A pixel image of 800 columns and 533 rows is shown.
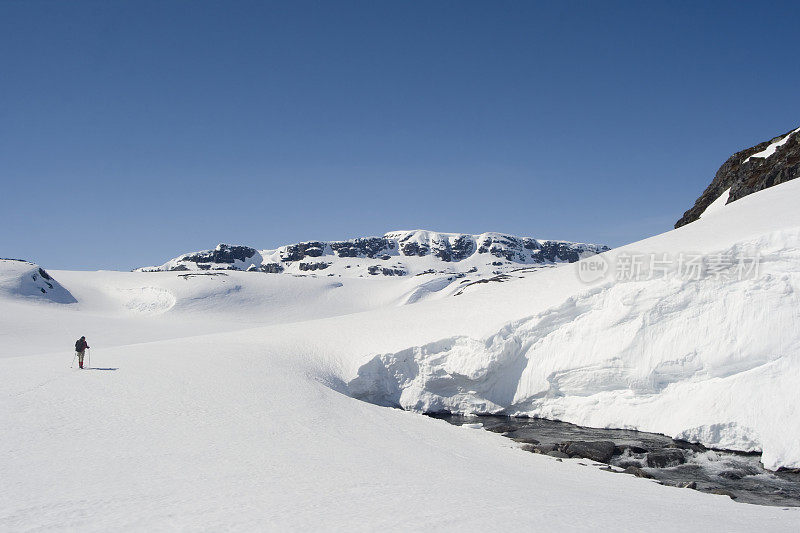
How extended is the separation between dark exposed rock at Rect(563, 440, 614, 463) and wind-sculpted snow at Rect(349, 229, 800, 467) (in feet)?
10.1

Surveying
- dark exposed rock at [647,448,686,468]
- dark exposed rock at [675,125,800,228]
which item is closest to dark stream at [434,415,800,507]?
dark exposed rock at [647,448,686,468]

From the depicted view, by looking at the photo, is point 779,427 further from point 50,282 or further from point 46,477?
point 50,282

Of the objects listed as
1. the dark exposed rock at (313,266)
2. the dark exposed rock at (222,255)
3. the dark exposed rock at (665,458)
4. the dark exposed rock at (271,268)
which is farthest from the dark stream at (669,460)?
the dark exposed rock at (222,255)

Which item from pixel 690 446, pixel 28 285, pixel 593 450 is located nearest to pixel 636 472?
pixel 593 450

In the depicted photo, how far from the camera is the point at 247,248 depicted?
199m

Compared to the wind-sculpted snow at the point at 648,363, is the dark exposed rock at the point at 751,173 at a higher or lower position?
higher

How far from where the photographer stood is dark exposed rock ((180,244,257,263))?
18488cm

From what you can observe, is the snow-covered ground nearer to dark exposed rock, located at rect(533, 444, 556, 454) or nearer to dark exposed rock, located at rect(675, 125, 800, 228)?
dark exposed rock, located at rect(533, 444, 556, 454)

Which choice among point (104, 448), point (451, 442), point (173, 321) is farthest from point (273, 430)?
point (173, 321)

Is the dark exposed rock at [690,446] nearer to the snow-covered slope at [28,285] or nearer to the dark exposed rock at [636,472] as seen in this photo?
the dark exposed rock at [636,472]

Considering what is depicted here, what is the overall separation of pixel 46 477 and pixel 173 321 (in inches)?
2127

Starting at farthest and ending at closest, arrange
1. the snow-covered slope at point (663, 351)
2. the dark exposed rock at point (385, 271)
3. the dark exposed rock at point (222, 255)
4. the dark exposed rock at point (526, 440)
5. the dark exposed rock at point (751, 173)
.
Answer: the dark exposed rock at point (222, 255)
the dark exposed rock at point (385, 271)
the dark exposed rock at point (751, 173)
the dark exposed rock at point (526, 440)
the snow-covered slope at point (663, 351)

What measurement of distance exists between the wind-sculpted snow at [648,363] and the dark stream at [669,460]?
0.70 meters

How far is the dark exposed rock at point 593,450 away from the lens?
1576 centimetres
